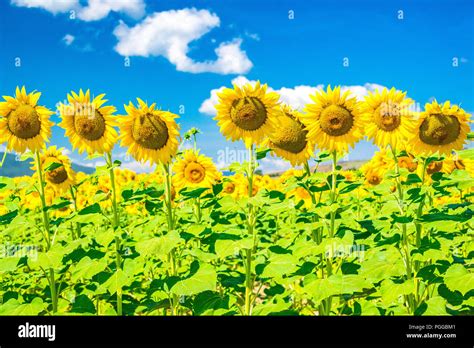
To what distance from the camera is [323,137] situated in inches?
131

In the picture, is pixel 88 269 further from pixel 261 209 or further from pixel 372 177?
pixel 372 177

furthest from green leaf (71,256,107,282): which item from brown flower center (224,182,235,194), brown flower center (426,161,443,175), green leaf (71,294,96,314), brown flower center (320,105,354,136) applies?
brown flower center (426,161,443,175)

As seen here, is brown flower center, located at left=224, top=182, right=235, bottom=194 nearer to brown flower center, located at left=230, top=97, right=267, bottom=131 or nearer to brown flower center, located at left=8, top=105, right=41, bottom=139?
brown flower center, located at left=230, top=97, right=267, bottom=131

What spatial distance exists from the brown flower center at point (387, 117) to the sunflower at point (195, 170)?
1460 millimetres

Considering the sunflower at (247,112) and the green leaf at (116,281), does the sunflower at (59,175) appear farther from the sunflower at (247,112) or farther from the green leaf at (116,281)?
the sunflower at (247,112)

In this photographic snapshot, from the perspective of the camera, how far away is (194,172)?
13.7 ft

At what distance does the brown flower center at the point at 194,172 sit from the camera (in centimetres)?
417

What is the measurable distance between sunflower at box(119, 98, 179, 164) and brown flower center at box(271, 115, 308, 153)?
749mm

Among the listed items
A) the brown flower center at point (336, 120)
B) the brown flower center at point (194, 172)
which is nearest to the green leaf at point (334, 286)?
the brown flower center at point (336, 120)

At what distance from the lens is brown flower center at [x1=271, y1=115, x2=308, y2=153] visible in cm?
343

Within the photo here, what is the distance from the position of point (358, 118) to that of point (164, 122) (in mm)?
1339

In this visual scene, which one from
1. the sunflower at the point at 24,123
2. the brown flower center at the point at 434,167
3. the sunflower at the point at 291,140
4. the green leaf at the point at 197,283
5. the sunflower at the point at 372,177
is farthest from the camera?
the sunflower at the point at 372,177

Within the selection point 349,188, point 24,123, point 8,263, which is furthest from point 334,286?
point 24,123

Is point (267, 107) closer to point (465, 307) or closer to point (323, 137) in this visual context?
point (323, 137)
